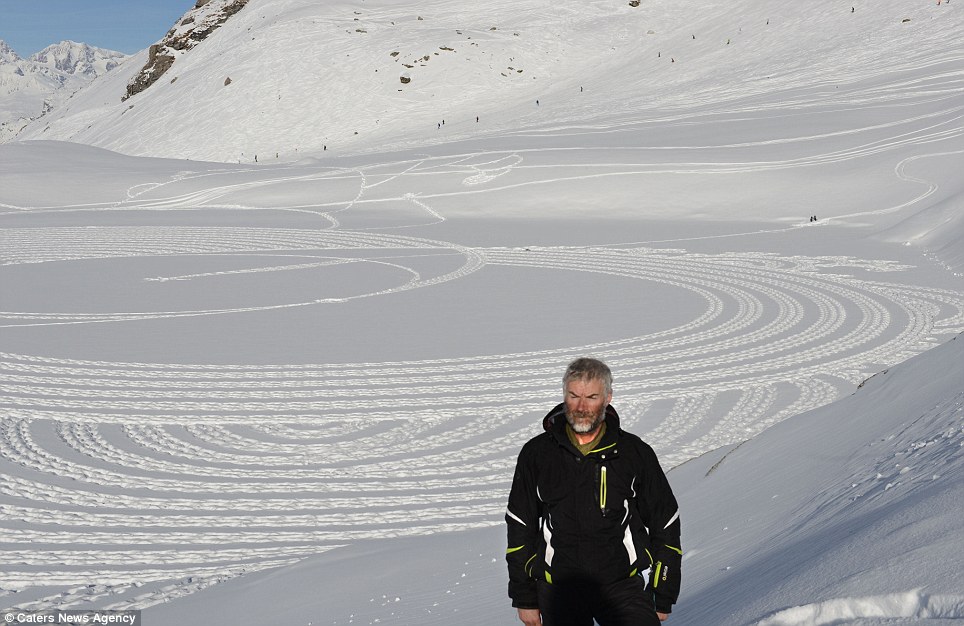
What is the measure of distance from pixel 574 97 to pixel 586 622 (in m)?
51.3

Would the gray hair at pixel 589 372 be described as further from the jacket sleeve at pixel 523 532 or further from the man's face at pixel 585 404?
the jacket sleeve at pixel 523 532

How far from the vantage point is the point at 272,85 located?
203 feet

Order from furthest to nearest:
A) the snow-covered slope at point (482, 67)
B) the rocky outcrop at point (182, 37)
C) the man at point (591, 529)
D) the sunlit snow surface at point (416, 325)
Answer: the rocky outcrop at point (182, 37)
the snow-covered slope at point (482, 67)
the sunlit snow surface at point (416, 325)
the man at point (591, 529)

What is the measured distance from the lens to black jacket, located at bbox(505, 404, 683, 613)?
3031 millimetres

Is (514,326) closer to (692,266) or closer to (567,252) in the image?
(692,266)

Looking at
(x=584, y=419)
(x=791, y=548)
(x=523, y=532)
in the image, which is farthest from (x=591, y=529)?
(x=791, y=548)

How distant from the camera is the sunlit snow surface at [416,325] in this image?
7531 millimetres

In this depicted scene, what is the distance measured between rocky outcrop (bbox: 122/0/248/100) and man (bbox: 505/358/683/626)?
83624mm

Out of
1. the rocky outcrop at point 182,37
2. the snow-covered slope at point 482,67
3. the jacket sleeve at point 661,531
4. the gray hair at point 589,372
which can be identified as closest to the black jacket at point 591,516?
the jacket sleeve at point 661,531

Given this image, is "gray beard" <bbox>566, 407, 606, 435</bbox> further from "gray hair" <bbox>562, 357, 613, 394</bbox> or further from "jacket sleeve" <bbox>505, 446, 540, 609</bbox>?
"jacket sleeve" <bbox>505, 446, 540, 609</bbox>

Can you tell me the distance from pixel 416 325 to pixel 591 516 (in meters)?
12.1

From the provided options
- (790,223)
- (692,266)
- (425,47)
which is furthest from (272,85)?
(692,266)

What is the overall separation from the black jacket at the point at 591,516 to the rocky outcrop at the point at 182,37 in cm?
8362

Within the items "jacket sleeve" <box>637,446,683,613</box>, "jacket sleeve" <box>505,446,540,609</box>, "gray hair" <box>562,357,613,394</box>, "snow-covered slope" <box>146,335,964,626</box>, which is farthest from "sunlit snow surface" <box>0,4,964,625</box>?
"gray hair" <box>562,357,613,394</box>
